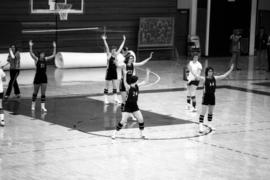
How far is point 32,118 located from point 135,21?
20.6 meters

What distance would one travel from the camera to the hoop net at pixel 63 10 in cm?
3925

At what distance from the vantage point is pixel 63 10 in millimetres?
39469

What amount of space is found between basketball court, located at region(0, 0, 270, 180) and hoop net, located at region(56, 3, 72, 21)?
18.0 feet

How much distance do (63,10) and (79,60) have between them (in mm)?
3392

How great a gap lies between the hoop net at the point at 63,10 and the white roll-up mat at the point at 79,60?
2376 millimetres

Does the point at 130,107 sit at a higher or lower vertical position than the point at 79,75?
higher

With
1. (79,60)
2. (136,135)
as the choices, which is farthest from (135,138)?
(79,60)

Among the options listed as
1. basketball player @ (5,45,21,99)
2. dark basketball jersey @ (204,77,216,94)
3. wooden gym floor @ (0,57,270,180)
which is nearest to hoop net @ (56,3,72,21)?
wooden gym floor @ (0,57,270,180)

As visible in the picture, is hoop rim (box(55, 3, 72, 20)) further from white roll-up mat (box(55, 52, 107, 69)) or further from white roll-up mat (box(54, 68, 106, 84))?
white roll-up mat (box(54, 68, 106, 84))

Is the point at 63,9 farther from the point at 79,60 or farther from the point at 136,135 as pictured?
the point at 136,135

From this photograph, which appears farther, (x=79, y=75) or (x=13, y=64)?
(x=79, y=75)

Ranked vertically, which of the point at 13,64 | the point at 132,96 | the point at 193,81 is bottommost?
the point at 193,81

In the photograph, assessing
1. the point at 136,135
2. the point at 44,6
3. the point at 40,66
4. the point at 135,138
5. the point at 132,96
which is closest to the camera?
A: the point at 132,96

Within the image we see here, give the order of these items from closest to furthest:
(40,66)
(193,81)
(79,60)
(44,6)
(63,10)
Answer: (40,66) → (193,81) → (79,60) → (44,6) → (63,10)
